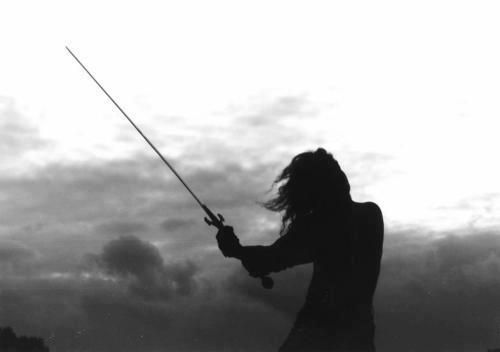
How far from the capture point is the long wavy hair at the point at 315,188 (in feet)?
22.5

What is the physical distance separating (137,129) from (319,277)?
3.76m

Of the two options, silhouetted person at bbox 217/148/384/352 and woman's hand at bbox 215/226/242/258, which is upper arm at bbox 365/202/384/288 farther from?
woman's hand at bbox 215/226/242/258

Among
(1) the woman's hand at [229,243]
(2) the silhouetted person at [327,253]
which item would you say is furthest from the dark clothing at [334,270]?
(1) the woman's hand at [229,243]

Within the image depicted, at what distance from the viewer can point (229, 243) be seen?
7.32m

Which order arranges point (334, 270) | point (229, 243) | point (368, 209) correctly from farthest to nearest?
1. point (229, 243)
2. point (368, 209)
3. point (334, 270)

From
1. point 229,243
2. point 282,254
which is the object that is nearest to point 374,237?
point 282,254

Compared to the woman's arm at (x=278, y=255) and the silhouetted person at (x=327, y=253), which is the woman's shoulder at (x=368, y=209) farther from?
the woman's arm at (x=278, y=255)

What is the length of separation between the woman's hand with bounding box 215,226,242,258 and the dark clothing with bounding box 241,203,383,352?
0.28 metres

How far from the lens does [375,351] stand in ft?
21.7

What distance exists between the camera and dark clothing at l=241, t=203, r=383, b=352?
21.5 ft

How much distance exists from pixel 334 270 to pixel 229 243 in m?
1.21

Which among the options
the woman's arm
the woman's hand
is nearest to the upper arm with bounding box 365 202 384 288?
the woman's arm

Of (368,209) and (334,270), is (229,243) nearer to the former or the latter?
(334,270)

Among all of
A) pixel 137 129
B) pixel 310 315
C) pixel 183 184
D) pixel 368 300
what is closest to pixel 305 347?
pixel 310 315
